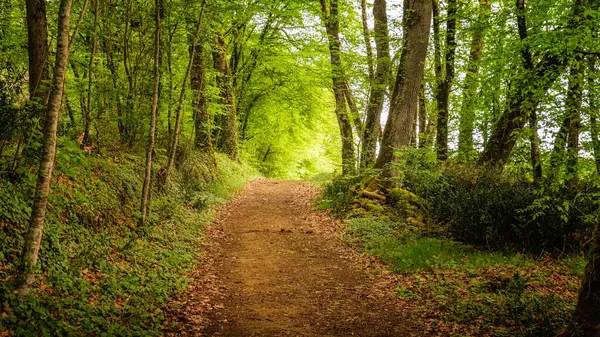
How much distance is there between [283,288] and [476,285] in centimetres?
320

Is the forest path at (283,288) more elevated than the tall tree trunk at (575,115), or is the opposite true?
the tall tree trunk at (575,115)

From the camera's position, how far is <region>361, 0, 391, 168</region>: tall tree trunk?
14156 mm

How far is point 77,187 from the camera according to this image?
6.93 metres

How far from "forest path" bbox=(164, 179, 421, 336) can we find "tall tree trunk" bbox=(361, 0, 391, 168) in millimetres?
4028

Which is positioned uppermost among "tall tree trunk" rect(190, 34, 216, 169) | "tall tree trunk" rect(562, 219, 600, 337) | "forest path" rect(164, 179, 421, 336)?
"tall tree trunk" rect(190, 34, 216, 169)

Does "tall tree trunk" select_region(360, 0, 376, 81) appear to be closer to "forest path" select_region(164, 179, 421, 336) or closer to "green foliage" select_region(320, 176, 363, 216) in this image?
"green foliage" select_region(320, 176, 363, 216)

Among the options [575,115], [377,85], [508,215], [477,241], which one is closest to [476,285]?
[477,241]

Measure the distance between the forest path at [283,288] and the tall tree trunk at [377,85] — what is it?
403cm

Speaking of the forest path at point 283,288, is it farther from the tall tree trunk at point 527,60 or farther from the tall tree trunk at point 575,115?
the tall tree trunk at point 527,60

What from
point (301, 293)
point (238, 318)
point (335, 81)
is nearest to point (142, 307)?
point (238, 318)

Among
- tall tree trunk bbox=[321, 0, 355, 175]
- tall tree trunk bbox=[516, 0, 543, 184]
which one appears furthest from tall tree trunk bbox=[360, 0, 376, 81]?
tall tree trunk bbox=[516, 0, 543, 184]

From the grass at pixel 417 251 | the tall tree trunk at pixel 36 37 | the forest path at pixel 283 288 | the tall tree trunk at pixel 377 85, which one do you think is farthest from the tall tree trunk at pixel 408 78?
the tall tree trunk at pixel 36 37

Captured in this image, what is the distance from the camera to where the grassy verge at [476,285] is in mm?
5312

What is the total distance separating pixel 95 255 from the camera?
5.91m
